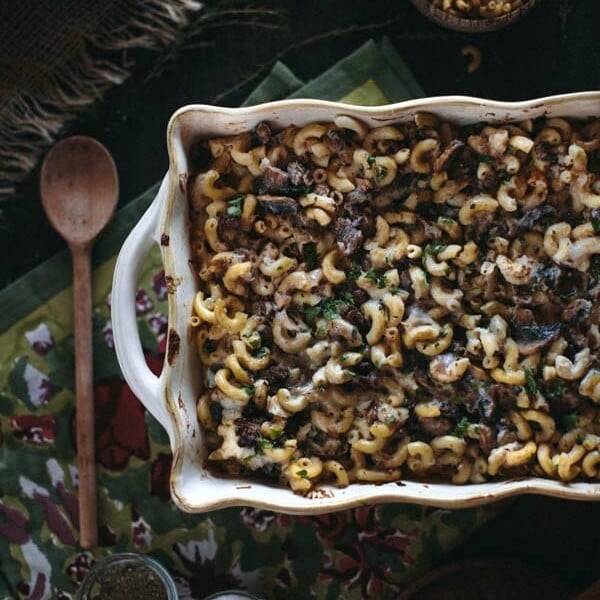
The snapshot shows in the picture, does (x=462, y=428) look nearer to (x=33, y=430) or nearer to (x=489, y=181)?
(x=489, y=181)

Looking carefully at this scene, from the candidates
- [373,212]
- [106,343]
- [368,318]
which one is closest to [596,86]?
[373,212]

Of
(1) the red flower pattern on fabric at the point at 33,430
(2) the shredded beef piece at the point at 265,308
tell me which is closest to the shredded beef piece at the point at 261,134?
(2) the shredded beef piece at the point at 265,308

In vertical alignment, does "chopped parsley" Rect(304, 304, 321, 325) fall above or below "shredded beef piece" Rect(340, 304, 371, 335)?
above

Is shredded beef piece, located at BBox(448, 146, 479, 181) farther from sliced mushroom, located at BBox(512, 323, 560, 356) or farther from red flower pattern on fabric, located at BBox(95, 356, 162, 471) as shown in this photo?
red flower pattern on fabric, located at BBox(95, 356, 162, 471)

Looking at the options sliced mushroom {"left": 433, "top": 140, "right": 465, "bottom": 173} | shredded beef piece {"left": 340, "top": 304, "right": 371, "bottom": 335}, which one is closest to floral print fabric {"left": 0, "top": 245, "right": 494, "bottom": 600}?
shredded beef piece {"left": 340, "top": 304, "right": 371, "bottom": 335}

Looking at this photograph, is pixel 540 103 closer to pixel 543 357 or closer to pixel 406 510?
pixel 543 357

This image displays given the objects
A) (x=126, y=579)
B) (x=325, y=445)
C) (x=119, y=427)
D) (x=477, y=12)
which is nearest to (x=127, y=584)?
(x=126, y=579)

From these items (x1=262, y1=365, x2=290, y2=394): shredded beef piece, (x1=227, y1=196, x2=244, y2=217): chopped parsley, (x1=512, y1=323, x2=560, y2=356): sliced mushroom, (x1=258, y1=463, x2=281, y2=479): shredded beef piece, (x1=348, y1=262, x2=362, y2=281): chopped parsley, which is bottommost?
(x1=258, y1=463, x2=281, y2=479): shredded beef piece
